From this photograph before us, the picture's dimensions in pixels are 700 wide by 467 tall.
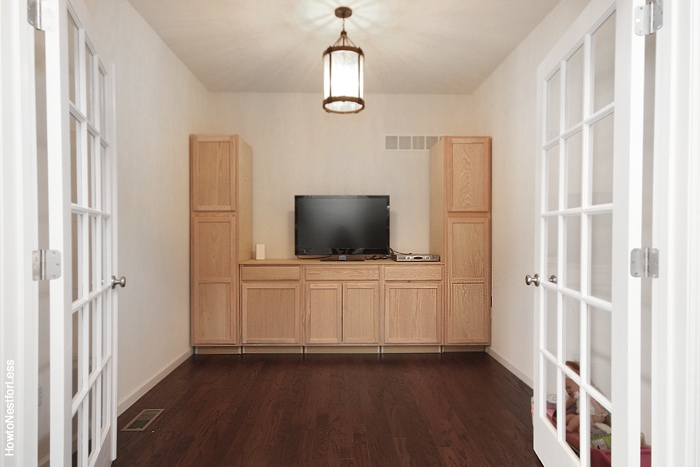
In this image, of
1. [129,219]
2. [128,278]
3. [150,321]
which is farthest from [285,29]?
[150,321]

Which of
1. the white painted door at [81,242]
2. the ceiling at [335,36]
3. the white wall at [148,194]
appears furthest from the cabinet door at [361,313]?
Answer: the white painted door at [81,242]

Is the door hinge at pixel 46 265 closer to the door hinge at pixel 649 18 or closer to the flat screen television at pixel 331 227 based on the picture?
the door hinge at pixel 649 18

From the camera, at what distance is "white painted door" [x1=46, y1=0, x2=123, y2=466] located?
125cm

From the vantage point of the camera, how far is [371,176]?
447cm

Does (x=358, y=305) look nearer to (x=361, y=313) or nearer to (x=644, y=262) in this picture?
(x=361, y=313)

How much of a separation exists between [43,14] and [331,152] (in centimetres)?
333

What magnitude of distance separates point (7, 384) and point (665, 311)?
1720 millimetres

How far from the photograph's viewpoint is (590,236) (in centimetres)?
156

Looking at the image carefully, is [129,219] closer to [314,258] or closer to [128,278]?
[128,278]

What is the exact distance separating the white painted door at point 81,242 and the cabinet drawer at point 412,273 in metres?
2.42

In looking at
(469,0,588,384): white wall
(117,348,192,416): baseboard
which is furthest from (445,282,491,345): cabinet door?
(117,348,192,416): baseboard

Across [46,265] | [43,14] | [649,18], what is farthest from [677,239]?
[43,14]

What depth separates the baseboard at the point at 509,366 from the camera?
10.2 feet

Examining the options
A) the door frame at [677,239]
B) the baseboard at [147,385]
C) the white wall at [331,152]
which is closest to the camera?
the door frame at [677,239]
